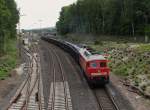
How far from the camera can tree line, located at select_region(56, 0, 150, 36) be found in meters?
89.3

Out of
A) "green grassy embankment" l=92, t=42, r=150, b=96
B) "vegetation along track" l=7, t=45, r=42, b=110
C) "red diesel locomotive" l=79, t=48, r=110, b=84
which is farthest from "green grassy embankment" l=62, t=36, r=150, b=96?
"vegetation along track" l=7, t=45, r=42, b=110

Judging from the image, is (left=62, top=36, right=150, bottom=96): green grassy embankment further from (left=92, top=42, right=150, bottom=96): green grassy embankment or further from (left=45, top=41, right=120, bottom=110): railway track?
(left=45, top=41, right=120, bottom=110): railway track

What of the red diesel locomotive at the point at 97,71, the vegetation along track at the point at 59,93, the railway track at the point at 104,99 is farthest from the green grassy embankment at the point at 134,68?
the vegetation along track at the point at 59,93

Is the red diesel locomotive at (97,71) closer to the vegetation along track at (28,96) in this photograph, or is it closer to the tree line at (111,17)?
the vegetation along track at (28,96)

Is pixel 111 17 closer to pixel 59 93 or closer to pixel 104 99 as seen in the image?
pixel 59 93

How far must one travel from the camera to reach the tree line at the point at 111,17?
293 ft

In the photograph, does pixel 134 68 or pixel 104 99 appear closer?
pixel 104 99

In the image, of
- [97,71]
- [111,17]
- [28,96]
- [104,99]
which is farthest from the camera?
[111,17]

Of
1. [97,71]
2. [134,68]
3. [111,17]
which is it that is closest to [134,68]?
[134,68]

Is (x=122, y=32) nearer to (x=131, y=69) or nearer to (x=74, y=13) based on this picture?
(x=74, y=13)

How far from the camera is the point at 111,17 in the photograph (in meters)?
102

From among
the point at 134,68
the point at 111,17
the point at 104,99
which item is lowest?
the point at 104,99

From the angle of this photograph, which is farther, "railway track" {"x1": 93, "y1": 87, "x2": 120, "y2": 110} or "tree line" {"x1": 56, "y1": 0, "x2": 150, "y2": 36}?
"tree line" {"x1": 56, "y1": 0, "x2": 150, "y2": 36}

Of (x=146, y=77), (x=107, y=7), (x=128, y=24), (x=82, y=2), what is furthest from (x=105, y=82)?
(x=82, y=2)
